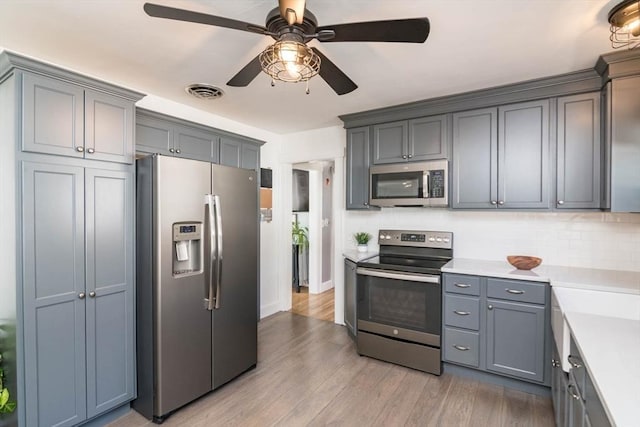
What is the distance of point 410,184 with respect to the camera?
3.16m

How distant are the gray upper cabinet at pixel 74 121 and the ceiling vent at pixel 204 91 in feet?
2.07

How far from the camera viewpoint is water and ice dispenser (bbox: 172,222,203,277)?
88.9 inches

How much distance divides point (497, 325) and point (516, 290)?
33 centimetres

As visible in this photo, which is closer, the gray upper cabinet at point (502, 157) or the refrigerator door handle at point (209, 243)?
the refrigerator door handle at point (209, 243)

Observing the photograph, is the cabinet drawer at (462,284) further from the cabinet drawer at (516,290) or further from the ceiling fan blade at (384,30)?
the ceiling fan blade at (384,30)

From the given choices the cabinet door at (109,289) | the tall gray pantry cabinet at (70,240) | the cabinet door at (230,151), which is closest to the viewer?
the tall gray pantry cabinet at (70,240)

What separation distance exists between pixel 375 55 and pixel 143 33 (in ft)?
4.80

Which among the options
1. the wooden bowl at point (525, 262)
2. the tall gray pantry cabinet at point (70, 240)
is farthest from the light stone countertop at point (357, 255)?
the tall gray pantry cabinet at point (70, 240)

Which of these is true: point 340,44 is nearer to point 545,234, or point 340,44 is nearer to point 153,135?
point 153,135

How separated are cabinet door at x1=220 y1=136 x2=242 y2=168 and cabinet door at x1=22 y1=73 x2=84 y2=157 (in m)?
1.43

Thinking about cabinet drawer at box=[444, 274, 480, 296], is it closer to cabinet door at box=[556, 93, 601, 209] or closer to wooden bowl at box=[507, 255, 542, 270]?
wooden bowl at box=[507, 255, 542, 270]

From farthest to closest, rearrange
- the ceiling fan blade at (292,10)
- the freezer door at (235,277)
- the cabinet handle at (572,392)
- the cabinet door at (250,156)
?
the cabinet door at (250,156) → the freezer door at (235,277) → the cabinet handle at (572,392) → the ceiling fan blade at (292,10)

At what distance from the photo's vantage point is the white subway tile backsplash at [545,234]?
2592 millimetres

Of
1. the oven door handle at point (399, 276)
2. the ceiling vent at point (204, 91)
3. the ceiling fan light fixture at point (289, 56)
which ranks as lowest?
the oven door handle at point (399, 276)
